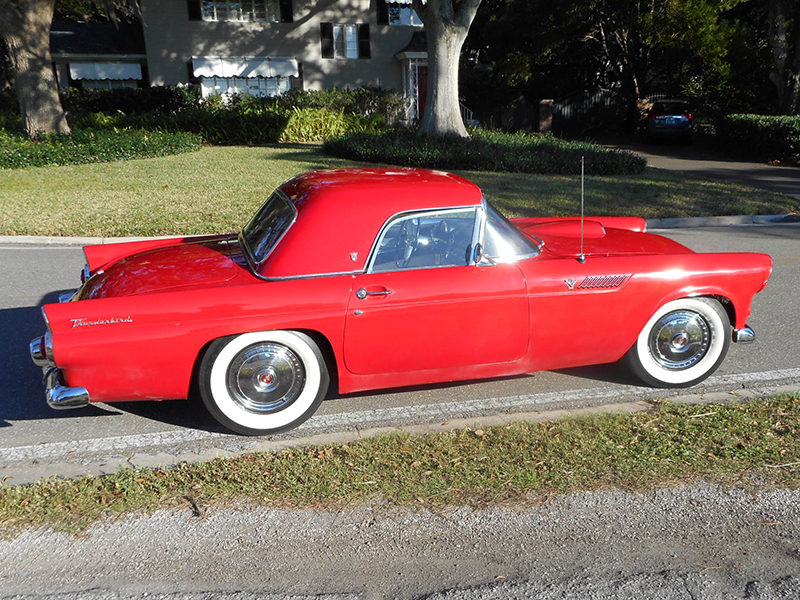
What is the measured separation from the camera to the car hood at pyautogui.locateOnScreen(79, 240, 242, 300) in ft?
14.4

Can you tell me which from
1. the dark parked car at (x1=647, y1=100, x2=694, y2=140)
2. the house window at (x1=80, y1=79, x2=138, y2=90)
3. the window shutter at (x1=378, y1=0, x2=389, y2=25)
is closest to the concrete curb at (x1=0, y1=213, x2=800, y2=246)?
the dark parked car at (x1=647, y1=100, x2=694, y2=140)

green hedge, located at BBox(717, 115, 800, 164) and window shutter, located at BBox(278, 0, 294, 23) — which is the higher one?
window shutter, located at BBox(278, 0, 294, 23)

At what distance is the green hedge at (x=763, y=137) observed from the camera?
65.9ft

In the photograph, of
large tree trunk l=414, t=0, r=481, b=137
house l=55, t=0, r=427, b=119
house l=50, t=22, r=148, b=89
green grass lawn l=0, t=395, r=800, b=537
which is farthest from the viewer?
house l=50, t=22, r=148, b=89

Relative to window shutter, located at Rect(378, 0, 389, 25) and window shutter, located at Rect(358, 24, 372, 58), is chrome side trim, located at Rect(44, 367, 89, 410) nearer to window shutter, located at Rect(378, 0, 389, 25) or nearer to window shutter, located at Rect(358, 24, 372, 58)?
window shutter, located at Rect(358, 24, 372, 58)

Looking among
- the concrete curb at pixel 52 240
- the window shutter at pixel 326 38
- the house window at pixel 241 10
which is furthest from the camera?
the window shutter at pixel 326 38

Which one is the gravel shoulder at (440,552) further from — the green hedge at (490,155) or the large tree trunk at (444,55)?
the large tree trunk at (444,55)

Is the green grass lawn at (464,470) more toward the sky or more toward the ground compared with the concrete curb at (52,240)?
more toward the ground

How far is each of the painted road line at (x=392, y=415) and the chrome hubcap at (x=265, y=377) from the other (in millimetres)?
249

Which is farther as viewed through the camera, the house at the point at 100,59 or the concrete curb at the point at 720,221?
the house at the point at 100,59

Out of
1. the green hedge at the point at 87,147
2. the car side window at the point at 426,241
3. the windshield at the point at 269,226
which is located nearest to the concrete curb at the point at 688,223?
the windshield at the point at 269,226

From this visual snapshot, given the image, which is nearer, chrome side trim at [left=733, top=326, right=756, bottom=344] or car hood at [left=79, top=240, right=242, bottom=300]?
car hood at [left=79, top=240, right=242, bottom=300]

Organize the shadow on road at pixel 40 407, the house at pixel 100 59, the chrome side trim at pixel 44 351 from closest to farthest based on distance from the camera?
the chrome side trim at pixel 44 351 < the shadow on road at pixel 40 407 < the house at pixel 100 59

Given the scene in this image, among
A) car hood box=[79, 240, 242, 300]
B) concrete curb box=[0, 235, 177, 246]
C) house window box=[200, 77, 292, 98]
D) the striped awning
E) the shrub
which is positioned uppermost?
the striped awning
